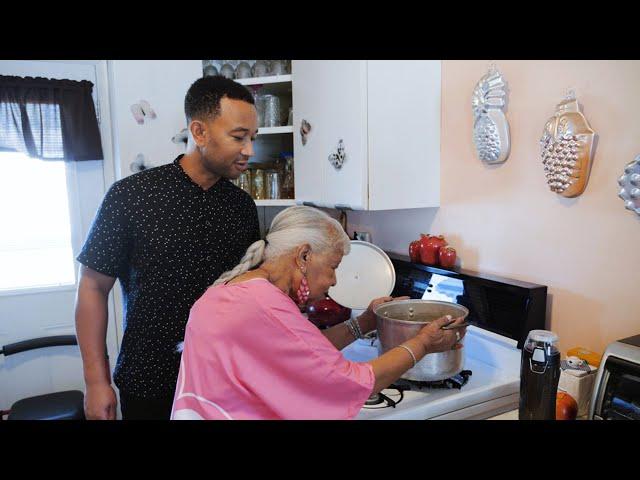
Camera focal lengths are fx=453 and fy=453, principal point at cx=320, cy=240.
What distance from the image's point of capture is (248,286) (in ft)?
3.25

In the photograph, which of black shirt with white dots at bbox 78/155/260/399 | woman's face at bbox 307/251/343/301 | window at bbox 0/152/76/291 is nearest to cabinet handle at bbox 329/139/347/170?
black shirt with white dots at bbox 78/155/260/399

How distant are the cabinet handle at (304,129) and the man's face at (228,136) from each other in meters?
0.83

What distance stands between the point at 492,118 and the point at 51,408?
6.92ft

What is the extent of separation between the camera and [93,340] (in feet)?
4.21

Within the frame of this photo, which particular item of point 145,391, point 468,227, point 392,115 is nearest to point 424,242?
point 468,227

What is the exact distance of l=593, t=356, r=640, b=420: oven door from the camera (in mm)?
980

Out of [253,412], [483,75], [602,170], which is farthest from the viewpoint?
[483,75]

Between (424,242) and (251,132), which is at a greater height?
(251,132)

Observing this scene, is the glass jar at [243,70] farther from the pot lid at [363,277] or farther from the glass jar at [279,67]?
the pot lid at [363,277]

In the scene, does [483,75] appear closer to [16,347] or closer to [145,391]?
[145,391]

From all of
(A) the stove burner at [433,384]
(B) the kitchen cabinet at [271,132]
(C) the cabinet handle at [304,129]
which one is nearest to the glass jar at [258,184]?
(B) the kitchen cabinet at [271,132]

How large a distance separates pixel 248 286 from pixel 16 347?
6.33 ft

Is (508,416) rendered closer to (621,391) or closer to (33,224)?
(621,391)

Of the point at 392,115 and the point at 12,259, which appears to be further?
the point at 12,259
